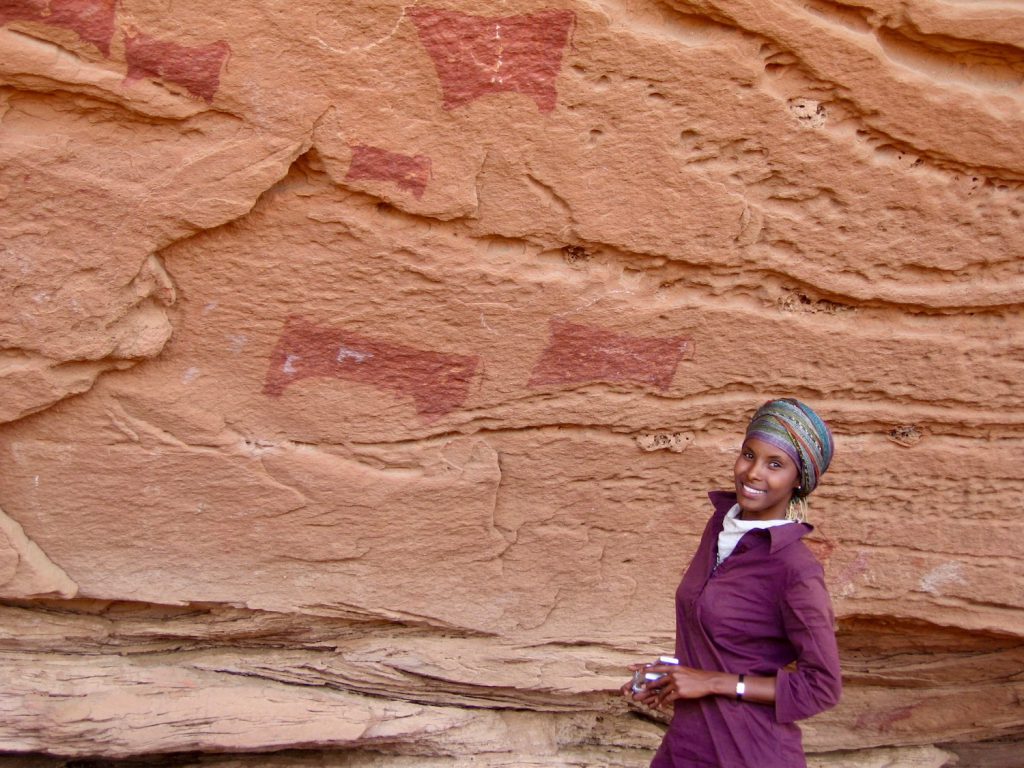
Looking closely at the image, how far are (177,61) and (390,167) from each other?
44 cm

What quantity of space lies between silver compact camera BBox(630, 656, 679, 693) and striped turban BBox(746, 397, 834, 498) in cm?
36

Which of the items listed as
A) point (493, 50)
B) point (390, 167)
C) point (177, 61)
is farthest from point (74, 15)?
point (493, 50)

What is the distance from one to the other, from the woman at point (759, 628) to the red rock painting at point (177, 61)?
1.18m

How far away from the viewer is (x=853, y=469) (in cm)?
255

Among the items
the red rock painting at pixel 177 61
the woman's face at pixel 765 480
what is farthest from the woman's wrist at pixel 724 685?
the red rock painting at pixel 177 61

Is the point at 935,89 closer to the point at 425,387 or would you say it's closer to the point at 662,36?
the point at 662,36

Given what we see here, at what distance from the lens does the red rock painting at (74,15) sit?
Answer: 5.63 ft

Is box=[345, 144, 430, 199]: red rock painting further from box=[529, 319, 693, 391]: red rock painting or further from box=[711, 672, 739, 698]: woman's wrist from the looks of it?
box=[711, 672, 739, 698]: woman's wrist

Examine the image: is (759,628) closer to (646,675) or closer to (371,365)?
(646,675)

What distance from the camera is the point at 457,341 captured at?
7.20ft

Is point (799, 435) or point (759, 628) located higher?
point (799, 435)

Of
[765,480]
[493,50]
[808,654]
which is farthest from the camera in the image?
[493,50]

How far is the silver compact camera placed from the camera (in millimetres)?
1608

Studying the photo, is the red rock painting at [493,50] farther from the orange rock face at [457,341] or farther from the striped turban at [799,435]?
the striped turban at [799,435]
